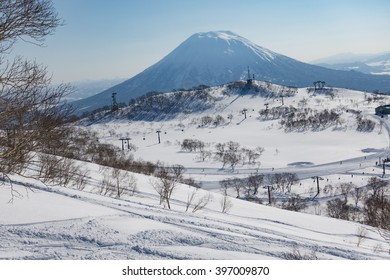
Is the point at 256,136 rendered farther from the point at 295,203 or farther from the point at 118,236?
the point at 118,236

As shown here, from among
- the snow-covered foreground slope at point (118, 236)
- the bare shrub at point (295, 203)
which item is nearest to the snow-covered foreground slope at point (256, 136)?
the bare shrub at point (295, 203)

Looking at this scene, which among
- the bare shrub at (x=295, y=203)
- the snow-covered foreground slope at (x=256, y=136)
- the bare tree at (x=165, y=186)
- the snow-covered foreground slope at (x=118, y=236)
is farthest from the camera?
the snow-covered foreground slope at (x=256, y=136)

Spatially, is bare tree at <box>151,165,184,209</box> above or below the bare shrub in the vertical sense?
above

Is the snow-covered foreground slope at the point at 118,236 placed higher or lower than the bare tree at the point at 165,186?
higher

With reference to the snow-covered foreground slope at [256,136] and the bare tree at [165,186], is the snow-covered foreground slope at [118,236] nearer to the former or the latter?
the bare tree at [165,186]

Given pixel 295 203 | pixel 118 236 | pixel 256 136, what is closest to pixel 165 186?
A: pixel 118 236

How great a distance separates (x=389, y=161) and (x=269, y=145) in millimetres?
24044

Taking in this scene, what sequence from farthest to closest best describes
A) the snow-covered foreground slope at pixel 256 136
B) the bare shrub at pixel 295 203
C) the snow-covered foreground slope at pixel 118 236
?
the snow-covered foreground slope at pixel 256 136, the bare shrub at pixel 295 203, the snow-covered foreground slope at pixel 118 236

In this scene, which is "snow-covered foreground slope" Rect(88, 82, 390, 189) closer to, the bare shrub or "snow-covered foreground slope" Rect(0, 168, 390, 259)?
the bare shrub

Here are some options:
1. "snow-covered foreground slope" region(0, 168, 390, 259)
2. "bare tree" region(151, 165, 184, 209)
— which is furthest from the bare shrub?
"snow-covered foreground slope" region(0, 168, 390, 259)

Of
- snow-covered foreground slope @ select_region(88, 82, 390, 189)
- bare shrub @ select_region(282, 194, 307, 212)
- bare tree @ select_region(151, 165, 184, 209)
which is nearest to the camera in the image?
bare tree @ select_region(151, 165, 184, 209)

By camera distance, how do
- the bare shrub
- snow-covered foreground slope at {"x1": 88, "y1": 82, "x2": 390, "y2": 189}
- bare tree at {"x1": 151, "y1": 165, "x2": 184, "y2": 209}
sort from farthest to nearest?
snow-covered foreground slope at {"x1": 88, "y1": 82, "x2": 390, "y2": 189}
the bare shrub
bare tree at {"x1": 151, "y1": 165, "x2": 184, "y2": 209}

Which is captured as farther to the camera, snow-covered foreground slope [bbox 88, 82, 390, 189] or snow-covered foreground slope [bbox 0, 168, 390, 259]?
snow-covered foreground slope [bbox 88, 82, 390, 189]

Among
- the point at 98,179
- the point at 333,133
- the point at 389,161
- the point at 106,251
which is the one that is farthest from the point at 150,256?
the point at 333,133
